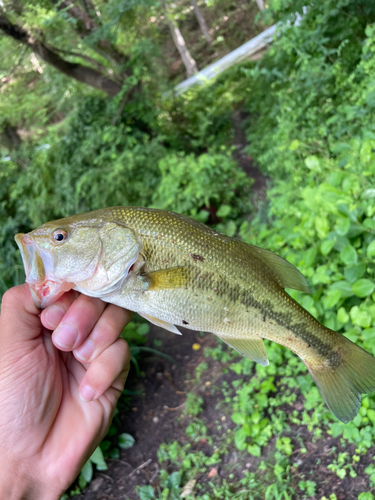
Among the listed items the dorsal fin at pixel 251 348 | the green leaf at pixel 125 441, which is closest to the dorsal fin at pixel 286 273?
the dorsal fin at pixel 251 348

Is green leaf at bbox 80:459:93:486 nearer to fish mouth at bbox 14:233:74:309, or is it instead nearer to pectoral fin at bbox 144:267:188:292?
fish mouth at bbox 14:233:74:309

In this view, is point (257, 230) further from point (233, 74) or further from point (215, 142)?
point (233, 74)

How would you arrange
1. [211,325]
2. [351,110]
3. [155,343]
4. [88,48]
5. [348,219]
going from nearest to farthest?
1. [211,325]
2. [348,219]
3. [351,110]
4. [155,343]
5. [88,48]

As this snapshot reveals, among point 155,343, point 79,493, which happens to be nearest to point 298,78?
point 155,343

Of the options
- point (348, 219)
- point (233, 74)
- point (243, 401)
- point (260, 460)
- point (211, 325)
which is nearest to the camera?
point (211, 325)

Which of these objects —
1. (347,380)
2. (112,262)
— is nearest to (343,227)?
(347,380)

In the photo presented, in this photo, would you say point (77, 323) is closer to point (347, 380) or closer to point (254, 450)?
point (347, 380)

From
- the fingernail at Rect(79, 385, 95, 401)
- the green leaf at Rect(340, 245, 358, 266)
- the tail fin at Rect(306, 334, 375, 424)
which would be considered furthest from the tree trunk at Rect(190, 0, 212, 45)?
the fingernail at Rect(79, 385, 95, 401)
